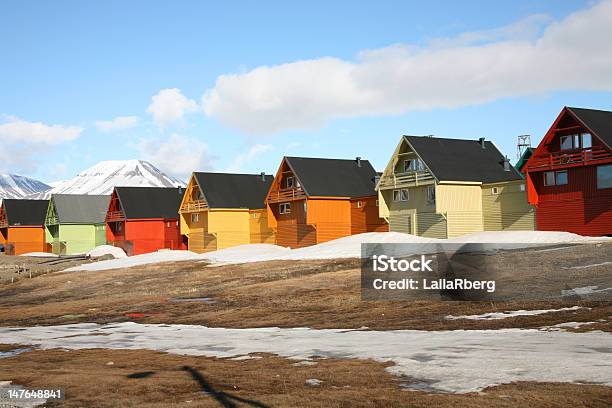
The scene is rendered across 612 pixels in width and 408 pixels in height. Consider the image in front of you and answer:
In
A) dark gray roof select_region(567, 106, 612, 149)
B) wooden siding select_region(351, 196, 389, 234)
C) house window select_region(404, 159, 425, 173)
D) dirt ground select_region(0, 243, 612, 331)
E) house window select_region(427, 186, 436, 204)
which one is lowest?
dirt ground select_region(0, 243, 612, 331)

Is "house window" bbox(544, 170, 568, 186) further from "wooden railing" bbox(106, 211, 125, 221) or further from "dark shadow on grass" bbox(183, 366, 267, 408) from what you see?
"wooden railing" bbox(106, 211, 125, 221)

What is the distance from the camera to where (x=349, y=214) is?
6184 cm

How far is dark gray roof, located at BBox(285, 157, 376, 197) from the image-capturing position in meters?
61.4

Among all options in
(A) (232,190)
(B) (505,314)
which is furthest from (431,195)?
(B) (505,314)

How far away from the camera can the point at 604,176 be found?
4259 cm

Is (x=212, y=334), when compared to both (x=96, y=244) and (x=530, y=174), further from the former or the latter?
(x=96, y=244)

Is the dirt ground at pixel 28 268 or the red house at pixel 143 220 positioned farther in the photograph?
the red house at pixel 143 220

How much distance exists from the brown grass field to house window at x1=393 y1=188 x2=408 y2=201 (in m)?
13.3

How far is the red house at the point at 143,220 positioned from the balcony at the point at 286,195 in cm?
1702

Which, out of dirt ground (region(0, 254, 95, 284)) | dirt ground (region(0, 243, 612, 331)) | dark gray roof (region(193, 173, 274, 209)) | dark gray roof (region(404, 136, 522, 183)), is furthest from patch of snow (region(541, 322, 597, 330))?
dark gray roof (region(193, 173, 274, 209))

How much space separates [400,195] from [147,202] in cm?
3689

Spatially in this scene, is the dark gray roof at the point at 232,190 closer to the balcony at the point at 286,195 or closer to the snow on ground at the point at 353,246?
the balcony at the point at 286,195

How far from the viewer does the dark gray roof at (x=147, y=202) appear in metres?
80.2

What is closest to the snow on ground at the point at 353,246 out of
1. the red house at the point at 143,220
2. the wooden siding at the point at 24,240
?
the red house at the point at 143,220
